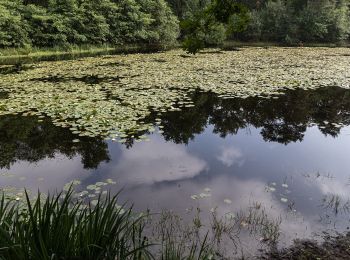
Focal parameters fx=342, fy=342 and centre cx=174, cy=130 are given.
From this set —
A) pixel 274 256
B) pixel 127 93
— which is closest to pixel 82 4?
pixel 127 93

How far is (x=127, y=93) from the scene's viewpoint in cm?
1353

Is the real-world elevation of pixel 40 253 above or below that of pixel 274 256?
above

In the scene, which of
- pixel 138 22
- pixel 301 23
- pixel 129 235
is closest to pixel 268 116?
pixel 129 235

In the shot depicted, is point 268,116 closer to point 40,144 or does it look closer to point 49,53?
point 40,144

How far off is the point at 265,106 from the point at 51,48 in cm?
2354

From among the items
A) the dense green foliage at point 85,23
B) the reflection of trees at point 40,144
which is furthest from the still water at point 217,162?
the dense green foliage at point 85,23

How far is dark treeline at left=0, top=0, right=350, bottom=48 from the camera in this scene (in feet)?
95.4

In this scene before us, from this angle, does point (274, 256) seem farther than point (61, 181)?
No

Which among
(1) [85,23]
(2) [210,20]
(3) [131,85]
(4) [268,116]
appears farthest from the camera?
(1) [85,23]

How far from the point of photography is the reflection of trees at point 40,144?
828 cm

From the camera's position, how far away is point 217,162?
8.11 m

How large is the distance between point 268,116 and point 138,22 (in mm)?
27513

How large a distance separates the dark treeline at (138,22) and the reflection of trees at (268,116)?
8.41m

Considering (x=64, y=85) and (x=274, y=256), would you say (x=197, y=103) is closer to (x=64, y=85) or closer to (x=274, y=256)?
(x=64, y=85)
